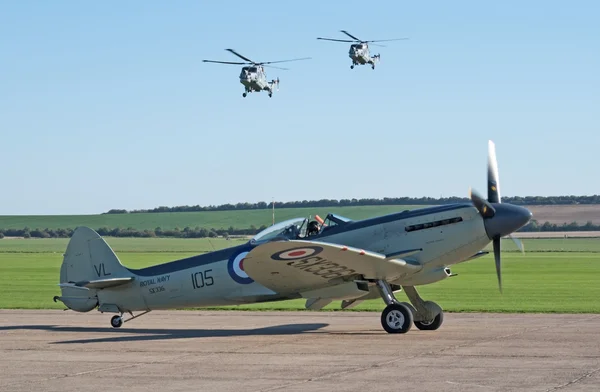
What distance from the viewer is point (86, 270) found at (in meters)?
20.5

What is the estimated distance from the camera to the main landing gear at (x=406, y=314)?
56.3 feet

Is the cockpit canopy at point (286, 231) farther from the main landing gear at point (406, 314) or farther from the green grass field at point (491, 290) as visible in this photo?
the green grass field at point (491, 290)

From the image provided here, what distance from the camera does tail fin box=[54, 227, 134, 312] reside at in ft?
65.8

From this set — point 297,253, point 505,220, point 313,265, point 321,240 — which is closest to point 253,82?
point 321,240

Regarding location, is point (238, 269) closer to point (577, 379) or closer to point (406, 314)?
point (406, 314)

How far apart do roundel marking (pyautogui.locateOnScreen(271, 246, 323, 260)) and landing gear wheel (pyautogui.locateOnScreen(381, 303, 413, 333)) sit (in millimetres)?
1875

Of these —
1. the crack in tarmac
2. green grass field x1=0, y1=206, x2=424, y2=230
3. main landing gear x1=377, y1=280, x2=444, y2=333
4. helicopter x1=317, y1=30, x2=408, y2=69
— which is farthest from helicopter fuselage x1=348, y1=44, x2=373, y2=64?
the crack in tarmac

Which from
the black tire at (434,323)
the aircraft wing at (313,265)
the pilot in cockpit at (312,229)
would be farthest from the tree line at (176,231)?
the aircraft wing at (313,265)

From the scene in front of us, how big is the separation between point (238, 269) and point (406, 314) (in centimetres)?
351

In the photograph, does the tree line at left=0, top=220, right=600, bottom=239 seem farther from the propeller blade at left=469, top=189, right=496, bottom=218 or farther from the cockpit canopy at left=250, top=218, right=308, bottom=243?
the propeller blade at left=469, top=189, right=496, bottom=218

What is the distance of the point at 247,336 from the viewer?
1753 cm

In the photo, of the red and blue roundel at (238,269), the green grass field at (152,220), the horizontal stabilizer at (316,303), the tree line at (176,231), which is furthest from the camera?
the green grass field at (152,220)

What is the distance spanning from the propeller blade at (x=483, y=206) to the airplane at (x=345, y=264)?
18 millimetres

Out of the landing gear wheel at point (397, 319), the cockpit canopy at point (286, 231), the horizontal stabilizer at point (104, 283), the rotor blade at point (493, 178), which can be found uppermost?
the rotor blade at point (493, 178)
